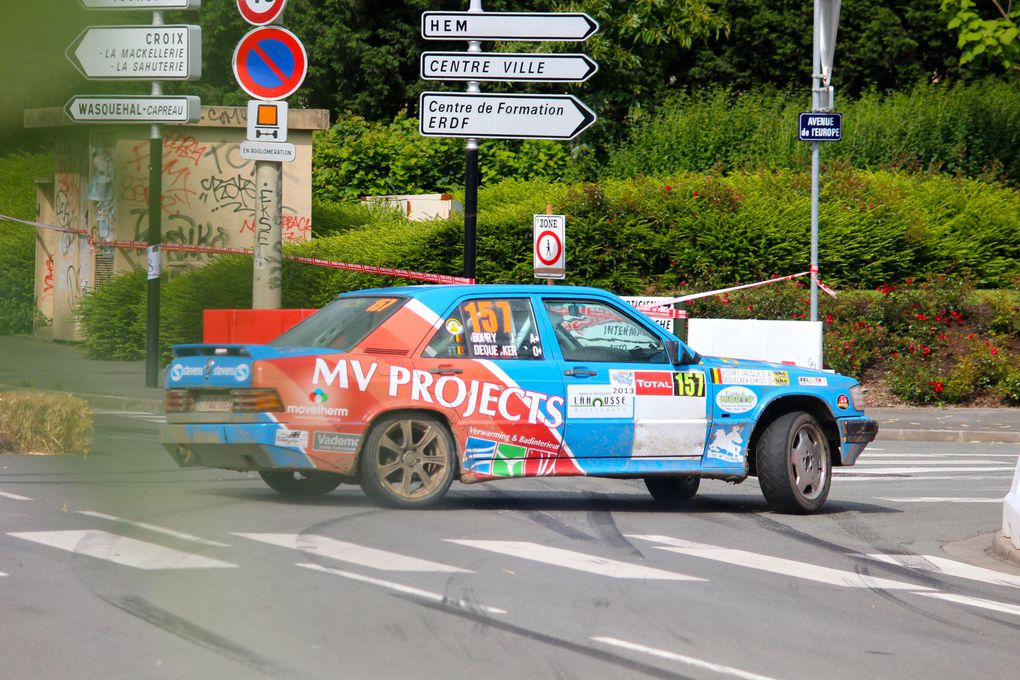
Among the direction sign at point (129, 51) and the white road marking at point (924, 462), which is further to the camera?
the white road marking at point (924, 462)

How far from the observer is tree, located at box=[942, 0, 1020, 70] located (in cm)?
2525

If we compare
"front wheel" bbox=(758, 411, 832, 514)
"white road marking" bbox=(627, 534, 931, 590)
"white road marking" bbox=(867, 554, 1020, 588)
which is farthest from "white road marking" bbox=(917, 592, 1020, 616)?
"front wheel" bbox=(758, 411, 832, 514)

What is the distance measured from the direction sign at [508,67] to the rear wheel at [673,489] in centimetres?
644

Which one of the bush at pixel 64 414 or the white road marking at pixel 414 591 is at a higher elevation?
the bush at pixel 64 414

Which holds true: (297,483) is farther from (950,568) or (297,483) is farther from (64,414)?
(64,414)

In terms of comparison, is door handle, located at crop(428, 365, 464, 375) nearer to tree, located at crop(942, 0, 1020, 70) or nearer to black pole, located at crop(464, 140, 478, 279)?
black pole, located at crop(464, 140, 478, 279)

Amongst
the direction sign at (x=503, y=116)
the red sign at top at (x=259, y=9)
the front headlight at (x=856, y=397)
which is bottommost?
the front headlight at (x=856, y=397)

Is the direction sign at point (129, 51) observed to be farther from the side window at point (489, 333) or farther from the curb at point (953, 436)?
the curb at point (953, 436)

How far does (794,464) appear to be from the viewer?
10297 millimetres

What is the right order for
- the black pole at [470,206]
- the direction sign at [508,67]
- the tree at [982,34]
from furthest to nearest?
1. the tree at [982,34]
2. the black pole at [470,206]
3. the direction sign at [508,67]

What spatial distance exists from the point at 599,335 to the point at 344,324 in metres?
1.81

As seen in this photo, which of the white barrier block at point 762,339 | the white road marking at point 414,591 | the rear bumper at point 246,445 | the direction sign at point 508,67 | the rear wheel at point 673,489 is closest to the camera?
the white road marking at point 414,591

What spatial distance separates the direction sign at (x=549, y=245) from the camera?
18.6 meters

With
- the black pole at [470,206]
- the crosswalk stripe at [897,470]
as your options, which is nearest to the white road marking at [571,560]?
the crosswalk stripe at [897,470]
